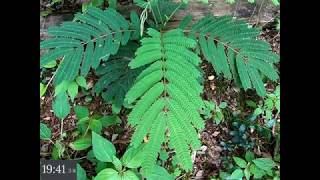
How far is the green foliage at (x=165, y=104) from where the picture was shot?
166cm

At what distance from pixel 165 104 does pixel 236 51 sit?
0.51 meters

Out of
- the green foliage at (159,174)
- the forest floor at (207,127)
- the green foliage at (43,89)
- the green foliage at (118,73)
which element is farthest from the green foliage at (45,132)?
the green foliage at (159,174)

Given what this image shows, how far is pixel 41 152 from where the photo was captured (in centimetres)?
201

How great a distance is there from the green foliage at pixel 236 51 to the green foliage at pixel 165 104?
8.8 inches

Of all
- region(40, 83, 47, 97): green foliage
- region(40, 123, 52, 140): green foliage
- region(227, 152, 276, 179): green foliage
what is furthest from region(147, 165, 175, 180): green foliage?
region(40, 83, 47, 97): green foliage

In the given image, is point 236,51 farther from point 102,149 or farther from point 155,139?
point 102,149

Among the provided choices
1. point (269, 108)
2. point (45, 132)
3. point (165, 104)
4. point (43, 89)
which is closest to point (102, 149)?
point (45, 132)

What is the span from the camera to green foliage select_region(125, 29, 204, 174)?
1.66 meters

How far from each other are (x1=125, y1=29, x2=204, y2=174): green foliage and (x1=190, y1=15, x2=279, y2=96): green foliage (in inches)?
8.8

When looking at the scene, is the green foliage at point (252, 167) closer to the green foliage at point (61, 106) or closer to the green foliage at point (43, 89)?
the green foliage at point (61, 106)

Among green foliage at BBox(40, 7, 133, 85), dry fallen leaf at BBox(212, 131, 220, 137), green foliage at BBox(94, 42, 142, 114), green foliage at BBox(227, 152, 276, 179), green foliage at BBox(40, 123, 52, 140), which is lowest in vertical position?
green foliage at BBox(227, 152, 276, 179)

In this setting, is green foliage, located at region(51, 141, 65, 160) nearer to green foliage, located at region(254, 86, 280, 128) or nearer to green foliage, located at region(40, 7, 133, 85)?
green foliage, located at region(40, 7, 133, 85)

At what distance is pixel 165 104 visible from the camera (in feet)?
5.49
